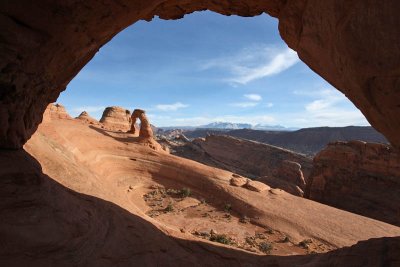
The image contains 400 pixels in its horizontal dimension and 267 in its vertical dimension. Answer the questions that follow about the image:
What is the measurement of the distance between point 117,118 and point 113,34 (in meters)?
30.0

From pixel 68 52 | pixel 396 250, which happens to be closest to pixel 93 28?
pixel 68 52

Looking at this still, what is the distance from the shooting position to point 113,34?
8.64 m

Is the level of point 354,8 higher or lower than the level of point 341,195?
higher

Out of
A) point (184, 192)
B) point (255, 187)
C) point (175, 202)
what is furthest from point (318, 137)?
point (175, 202)

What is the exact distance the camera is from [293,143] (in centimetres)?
10712

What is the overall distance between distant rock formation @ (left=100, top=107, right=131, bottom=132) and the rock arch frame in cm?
2876

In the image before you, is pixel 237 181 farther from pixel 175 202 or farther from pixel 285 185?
pixel 285 185

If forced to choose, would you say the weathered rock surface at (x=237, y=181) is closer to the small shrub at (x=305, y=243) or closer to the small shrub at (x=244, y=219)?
the small shrub at (x=244, y=219)

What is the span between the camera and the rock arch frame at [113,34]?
18.1ft

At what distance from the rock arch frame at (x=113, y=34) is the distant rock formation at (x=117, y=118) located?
1132 inches

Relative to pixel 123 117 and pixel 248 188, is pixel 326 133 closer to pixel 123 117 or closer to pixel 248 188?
pixel 123 117

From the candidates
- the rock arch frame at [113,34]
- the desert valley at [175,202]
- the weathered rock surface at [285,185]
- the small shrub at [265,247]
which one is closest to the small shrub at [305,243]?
the desert valley at [175,202]

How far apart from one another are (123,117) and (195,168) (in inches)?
752

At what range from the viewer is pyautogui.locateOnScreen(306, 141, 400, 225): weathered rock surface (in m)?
24.9
